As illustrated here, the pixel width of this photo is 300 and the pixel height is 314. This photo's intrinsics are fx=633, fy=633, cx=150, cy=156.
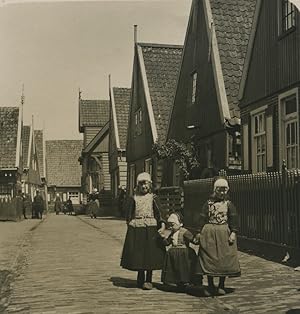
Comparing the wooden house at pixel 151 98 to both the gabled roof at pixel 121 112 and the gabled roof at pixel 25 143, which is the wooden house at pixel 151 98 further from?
the gabled roof at pixel 25 143

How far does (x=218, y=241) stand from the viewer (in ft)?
24.4

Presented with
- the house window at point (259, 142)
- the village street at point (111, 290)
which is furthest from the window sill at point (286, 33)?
the village street at point (111, 290)

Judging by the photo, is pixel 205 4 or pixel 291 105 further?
pixel 205 4

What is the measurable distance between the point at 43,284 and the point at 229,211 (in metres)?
2.71

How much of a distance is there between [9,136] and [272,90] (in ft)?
82.6

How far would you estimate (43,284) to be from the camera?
840 cm

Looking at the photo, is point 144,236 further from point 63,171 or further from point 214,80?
point 63,171

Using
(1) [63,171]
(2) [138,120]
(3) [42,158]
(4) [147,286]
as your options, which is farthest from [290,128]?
(1) [63,171]

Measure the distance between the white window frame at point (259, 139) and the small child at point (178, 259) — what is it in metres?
7.20

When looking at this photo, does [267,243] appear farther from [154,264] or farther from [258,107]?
[258,107]

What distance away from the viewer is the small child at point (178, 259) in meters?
7.71

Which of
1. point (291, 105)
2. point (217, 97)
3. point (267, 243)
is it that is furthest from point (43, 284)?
point (217, 97)

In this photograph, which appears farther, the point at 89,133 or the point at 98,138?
the point at 89,133

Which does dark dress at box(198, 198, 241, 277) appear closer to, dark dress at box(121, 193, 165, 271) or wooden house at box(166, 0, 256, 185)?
dark dress at box(121, 193, 165, 271)
